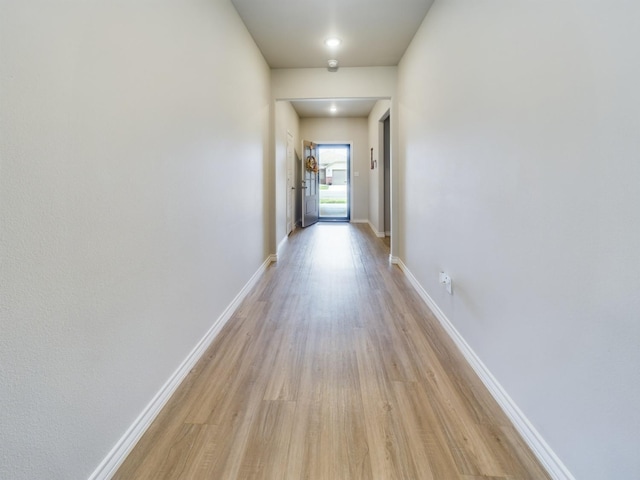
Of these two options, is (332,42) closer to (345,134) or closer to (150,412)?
(150,412)

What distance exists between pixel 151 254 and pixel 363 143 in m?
7.25

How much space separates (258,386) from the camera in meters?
1.70

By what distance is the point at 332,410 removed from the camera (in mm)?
1518

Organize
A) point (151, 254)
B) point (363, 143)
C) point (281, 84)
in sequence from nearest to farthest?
point (151, 254) < point (281, 84) < point (363, 143)

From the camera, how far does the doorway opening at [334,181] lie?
27.7 feet

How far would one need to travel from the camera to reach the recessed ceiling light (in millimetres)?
3295

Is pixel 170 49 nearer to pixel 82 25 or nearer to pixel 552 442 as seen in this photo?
pixel 82 25

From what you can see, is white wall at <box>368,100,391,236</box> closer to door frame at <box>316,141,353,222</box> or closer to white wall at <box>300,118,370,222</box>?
white wall at <box>300,118,370,222</box>

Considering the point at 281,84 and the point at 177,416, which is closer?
the point at 177,416

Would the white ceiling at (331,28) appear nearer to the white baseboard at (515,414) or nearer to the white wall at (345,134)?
the white baseboard at (515,414)

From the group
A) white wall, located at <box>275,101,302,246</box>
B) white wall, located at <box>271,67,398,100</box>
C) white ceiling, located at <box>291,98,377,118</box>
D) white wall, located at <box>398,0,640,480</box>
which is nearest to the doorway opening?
white ceiling, located at <box>291,98,377,118</box>

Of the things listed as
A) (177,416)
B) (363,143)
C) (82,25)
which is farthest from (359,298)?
(363,143)

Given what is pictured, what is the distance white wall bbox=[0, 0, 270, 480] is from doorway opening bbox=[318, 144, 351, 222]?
6512 millimetres

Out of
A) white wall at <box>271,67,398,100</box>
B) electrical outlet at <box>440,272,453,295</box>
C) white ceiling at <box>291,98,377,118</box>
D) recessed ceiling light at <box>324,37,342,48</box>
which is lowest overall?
electrical outlet at <box>440,272,453,295</box>
